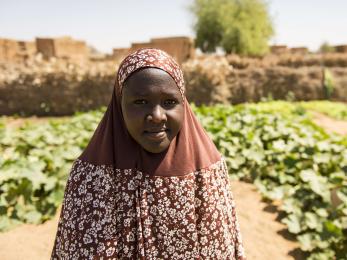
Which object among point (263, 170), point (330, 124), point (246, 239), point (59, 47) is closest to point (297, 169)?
point (263, 170)

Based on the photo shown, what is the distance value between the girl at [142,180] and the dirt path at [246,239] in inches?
→ 79.3

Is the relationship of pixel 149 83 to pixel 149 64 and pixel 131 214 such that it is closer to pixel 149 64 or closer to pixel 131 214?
pixel 149 64

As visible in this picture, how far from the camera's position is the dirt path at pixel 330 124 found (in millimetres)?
8516

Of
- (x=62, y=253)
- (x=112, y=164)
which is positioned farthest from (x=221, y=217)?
(x=62, y=253)

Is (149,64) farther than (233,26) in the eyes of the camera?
No

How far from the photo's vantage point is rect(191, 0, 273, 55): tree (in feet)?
88.3

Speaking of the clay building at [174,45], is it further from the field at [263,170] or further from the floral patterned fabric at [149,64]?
the floral patterned fabric at [149,64]

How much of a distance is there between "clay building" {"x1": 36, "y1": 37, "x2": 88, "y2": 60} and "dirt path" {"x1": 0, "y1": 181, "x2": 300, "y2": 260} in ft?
55.1

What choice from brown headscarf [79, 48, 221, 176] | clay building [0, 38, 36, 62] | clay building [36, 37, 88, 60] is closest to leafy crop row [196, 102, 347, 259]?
brown headscarf [79, 48, 221, 176]

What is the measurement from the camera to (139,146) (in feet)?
5.10

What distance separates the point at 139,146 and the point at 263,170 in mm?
3777

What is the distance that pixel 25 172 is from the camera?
4109mm

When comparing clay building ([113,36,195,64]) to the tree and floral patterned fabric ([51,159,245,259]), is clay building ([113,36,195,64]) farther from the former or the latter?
floral patterned fabric ([51,159,245,259])

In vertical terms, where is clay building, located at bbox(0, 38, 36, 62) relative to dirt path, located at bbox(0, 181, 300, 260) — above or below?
above
